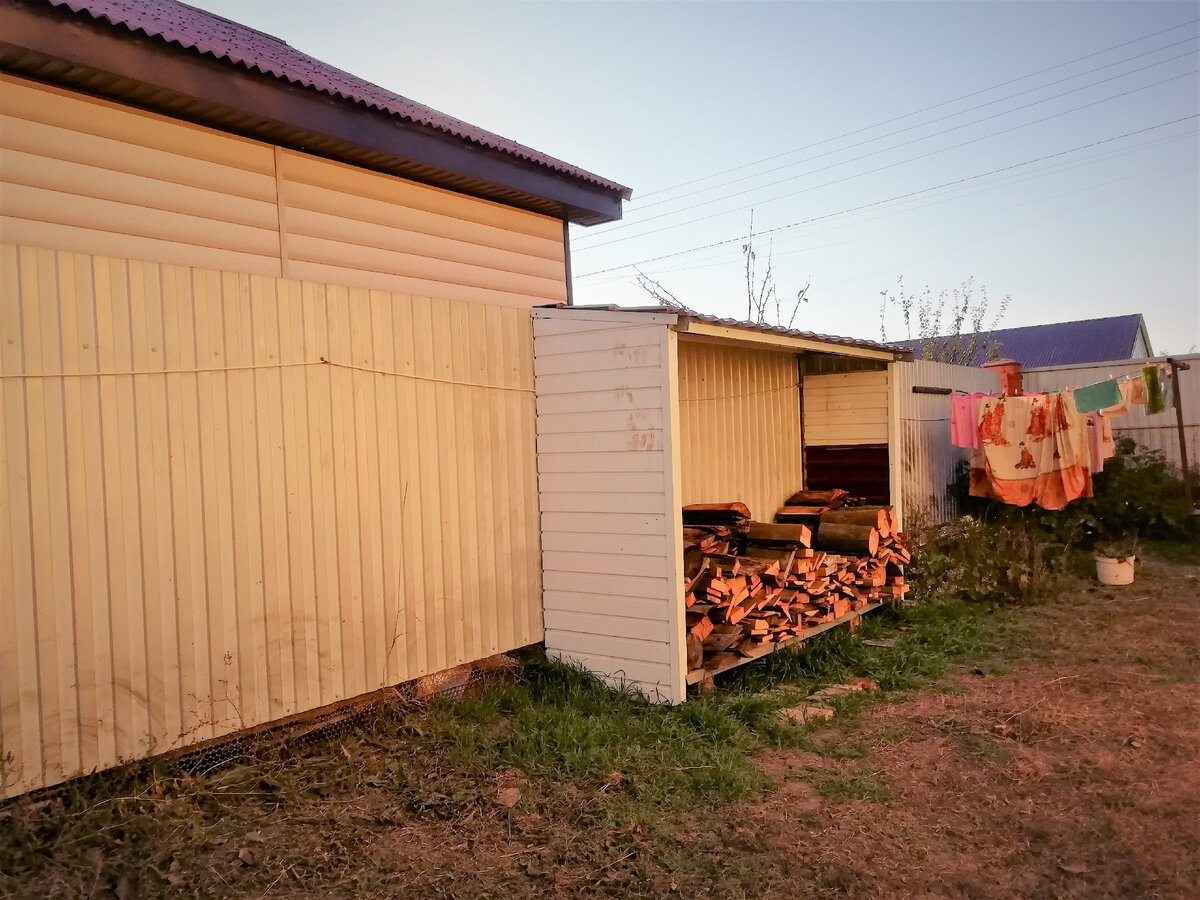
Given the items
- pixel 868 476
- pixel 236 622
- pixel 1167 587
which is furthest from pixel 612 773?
pixel 1167 587

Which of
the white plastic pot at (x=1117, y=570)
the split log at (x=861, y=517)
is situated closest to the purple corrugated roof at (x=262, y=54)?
the split log at (x=861, y=517)

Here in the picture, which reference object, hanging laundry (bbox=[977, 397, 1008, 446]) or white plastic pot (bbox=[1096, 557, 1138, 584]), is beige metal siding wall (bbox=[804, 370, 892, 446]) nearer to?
hanging laundry (bbox=[977, 397, 1008, 446])

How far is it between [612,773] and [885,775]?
148 cm

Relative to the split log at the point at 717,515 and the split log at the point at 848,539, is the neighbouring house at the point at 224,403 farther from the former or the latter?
the split log at the point at 848,539

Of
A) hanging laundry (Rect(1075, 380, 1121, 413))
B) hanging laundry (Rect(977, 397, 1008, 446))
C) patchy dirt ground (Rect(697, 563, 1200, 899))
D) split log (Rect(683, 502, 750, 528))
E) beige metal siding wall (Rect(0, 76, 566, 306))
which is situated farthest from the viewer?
hanging laundry (Rect(977, 397, 1008, 446))

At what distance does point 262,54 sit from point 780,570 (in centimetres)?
526

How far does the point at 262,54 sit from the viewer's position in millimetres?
5227

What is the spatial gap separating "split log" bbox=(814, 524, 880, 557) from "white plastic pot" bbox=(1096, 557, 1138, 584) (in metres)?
3.09

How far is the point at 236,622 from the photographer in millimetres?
3963

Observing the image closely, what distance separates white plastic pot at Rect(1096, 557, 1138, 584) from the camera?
8.68 m

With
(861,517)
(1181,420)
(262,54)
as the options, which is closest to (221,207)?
(262,54)

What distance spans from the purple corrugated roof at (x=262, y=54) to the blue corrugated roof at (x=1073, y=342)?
87.8ft

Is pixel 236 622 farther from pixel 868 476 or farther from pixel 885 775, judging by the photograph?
pixel 868 476

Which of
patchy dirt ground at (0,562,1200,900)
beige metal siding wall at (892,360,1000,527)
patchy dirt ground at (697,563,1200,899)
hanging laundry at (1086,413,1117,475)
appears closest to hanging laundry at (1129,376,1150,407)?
hanging laundry at (1086,413,1117,475)
